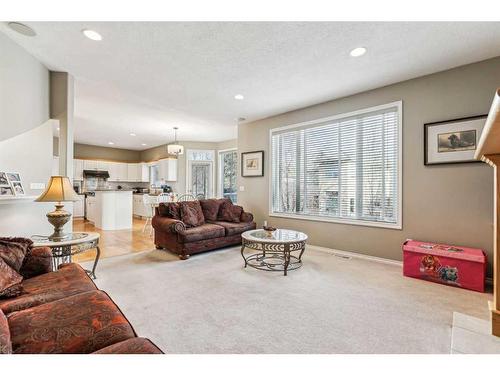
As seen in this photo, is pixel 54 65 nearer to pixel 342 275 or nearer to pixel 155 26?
pixel 155 26

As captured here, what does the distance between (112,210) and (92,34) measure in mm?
4768

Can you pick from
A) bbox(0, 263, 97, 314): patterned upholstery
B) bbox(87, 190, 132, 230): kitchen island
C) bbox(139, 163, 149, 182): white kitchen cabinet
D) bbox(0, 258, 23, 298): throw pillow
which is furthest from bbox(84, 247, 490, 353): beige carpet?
bbox(139, 163, 149, 182): white kitchen cabinet

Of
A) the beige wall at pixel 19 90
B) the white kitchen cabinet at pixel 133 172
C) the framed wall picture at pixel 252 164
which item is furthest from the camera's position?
the white kitchen cabinet at pixel 133 172

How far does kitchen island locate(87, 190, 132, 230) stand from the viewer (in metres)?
5.96

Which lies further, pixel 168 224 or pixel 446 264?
pixel 168 224

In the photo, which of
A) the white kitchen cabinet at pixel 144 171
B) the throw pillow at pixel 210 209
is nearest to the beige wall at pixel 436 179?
the throw pillow at pixel 210 209

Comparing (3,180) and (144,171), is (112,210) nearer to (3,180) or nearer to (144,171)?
(144,171)

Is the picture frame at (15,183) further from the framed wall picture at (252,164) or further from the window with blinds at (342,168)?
the window with blinds at (342,168)

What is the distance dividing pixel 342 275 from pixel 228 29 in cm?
304

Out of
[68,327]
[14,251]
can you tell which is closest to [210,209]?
[14,251]

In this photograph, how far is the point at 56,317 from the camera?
1.15 metres

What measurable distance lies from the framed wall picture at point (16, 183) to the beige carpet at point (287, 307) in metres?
1.30

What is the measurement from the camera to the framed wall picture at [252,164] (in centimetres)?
508

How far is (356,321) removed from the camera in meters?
1.91
